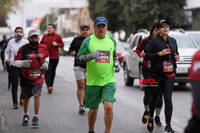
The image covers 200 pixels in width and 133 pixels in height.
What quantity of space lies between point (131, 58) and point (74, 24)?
126 m

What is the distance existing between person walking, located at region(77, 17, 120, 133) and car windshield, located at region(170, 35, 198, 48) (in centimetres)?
877

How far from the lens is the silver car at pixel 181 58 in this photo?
15336 millimetres

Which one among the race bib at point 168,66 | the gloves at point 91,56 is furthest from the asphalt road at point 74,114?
the gloves at point 91,56

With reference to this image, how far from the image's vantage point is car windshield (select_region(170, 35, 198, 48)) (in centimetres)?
1636

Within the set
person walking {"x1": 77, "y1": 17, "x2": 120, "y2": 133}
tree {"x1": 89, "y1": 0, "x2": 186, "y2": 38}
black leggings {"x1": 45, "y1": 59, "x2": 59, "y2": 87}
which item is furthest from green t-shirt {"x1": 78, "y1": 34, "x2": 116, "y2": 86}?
tree {"x1": 89, "y1": 0, "x2": 186, "y2": 38}

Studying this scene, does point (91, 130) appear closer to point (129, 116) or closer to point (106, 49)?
point (106, 49)

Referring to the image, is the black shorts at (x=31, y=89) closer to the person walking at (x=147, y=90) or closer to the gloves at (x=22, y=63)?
the gloves at (x=22, y=63)

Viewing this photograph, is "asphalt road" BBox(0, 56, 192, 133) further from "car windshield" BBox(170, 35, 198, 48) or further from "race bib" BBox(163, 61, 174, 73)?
"car windshield" BBox(170, 35, 198, 48)

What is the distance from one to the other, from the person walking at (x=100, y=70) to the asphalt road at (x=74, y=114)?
1361 mm

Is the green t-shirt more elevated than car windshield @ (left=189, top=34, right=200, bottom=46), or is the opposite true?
car windshield @ (left=189, top=34, right=200, bottom=46)

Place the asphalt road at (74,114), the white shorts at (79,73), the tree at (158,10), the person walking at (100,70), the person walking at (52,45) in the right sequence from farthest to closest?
the tree at (158,10)
the person walking at (52,45)
the white shorts at (79,73)
the asphalt road at (74,114)
the person walking at (100,70)

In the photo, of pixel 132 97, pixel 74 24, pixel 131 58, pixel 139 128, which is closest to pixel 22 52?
pixel 139 128

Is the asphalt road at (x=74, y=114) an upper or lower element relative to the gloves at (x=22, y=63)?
lower

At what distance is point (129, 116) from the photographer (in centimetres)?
1075
